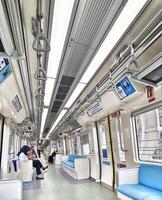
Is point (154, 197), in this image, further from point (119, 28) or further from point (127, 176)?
point (119, 28)

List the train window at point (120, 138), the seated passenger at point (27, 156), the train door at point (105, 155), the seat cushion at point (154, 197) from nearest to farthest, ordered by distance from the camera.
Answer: the seat cushion at point (154, 197)
the train window at point (120, 138)
the train door at point (105, 155)
the seated passenger at point (27, 156)

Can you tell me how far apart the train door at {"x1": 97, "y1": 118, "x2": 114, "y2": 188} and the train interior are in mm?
37

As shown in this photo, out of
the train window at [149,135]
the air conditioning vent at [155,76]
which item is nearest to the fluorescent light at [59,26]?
the air conditioning vent at [155,76]

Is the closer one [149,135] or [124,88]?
[124,88]

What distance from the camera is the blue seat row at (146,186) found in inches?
126

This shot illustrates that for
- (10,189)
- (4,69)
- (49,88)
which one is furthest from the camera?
(49,88)

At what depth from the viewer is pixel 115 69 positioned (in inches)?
132

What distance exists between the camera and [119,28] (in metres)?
2.46

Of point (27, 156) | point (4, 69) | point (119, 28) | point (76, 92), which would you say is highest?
point (119, 28)

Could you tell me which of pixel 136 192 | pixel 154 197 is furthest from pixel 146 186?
pixel 154 197

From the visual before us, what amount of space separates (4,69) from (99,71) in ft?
6.68

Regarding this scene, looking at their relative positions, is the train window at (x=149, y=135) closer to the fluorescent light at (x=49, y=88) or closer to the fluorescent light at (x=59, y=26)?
the fluorescent light at (x=49, y=88)

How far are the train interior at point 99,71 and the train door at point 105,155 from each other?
0.04 metres

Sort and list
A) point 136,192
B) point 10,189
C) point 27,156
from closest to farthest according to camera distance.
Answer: point 10,189 < point 136,192 < point 27,156
